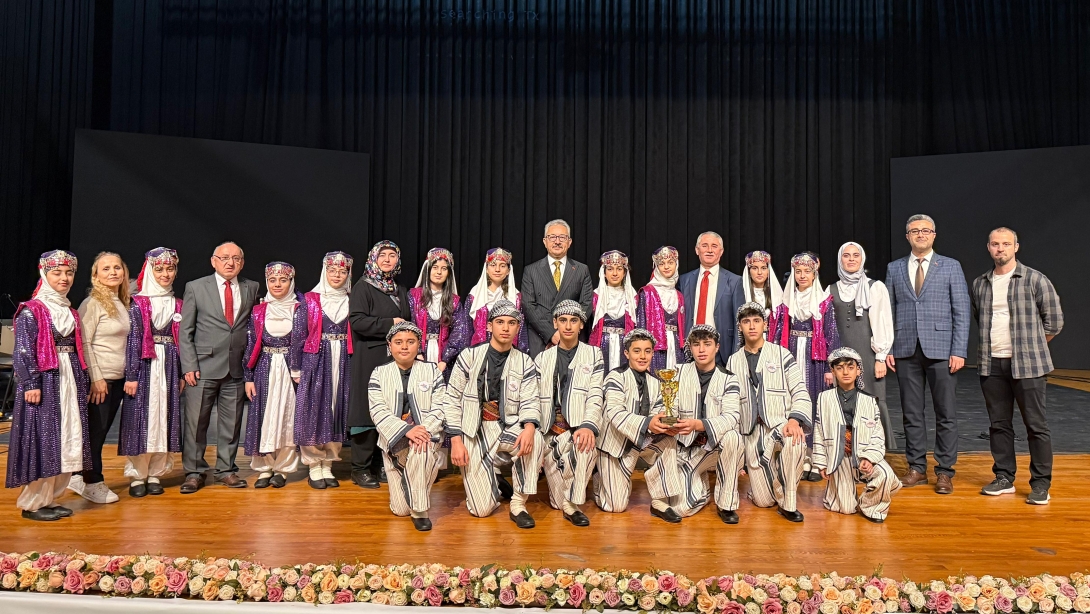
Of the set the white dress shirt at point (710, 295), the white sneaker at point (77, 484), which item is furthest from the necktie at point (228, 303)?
the white dress shirt at point (710, 295)

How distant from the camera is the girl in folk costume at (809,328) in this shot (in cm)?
409

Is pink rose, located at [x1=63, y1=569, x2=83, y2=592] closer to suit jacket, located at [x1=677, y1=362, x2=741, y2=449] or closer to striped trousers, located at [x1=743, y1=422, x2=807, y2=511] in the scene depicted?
suit jacket, located at [x1=677, y1=362, x2=741, y2=449]

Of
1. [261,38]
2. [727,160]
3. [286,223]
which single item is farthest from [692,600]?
[261,38]

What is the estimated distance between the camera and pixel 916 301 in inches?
153

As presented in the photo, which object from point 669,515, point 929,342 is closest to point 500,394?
point 669,515

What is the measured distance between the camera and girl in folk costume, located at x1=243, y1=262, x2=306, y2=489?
3.84 metres

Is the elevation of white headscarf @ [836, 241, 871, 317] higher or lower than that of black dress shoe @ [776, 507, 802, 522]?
higher

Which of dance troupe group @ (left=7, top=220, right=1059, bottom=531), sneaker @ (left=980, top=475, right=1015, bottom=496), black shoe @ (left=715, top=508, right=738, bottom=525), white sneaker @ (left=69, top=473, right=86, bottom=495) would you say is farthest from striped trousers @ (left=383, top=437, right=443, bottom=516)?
sneaker @ (left=980, top=475, right=1015, bottom=496)

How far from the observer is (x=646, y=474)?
3402mm

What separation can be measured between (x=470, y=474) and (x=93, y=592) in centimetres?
152

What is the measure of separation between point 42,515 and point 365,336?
5.46 ft

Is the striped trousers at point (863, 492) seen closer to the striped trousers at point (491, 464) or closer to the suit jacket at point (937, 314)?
the suit jacket at point (937, 314)

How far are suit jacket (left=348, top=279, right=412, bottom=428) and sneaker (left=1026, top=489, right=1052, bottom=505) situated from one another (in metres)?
3.41

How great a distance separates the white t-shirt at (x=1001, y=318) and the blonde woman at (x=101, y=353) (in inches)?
175
